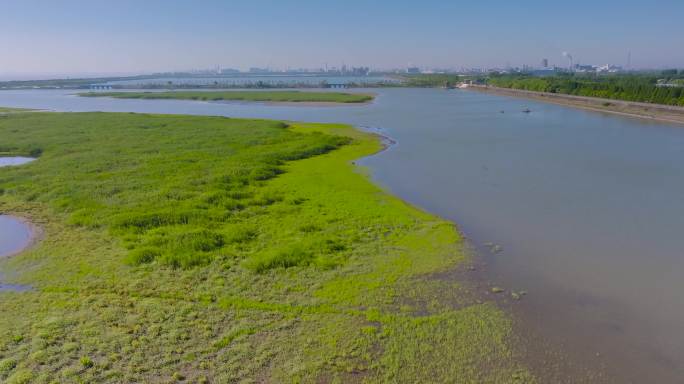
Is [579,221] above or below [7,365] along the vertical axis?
above

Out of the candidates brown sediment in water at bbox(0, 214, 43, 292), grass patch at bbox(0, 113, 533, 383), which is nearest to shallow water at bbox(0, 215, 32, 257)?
brown sediment in water at bbox(0, 214, 43, 292)

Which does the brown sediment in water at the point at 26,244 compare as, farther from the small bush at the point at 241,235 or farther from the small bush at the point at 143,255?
the small bush at the point at 241,235

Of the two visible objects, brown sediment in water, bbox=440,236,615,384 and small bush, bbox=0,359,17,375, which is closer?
small bush, bbox=0,359,17,375

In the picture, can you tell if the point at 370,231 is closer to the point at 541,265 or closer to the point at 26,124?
the point at 541,265

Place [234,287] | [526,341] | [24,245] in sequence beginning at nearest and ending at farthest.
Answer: [526,341] < [234,287] < [24,245]

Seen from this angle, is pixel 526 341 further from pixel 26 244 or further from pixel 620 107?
pixel 620 107

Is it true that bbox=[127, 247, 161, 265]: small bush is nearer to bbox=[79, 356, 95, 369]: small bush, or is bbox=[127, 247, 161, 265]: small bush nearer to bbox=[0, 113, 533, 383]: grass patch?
bbox=[0, 113, 533, 383]: grass patch

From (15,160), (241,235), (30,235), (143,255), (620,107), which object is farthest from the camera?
(620,107)

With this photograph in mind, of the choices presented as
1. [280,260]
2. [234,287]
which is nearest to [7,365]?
[234,287]
